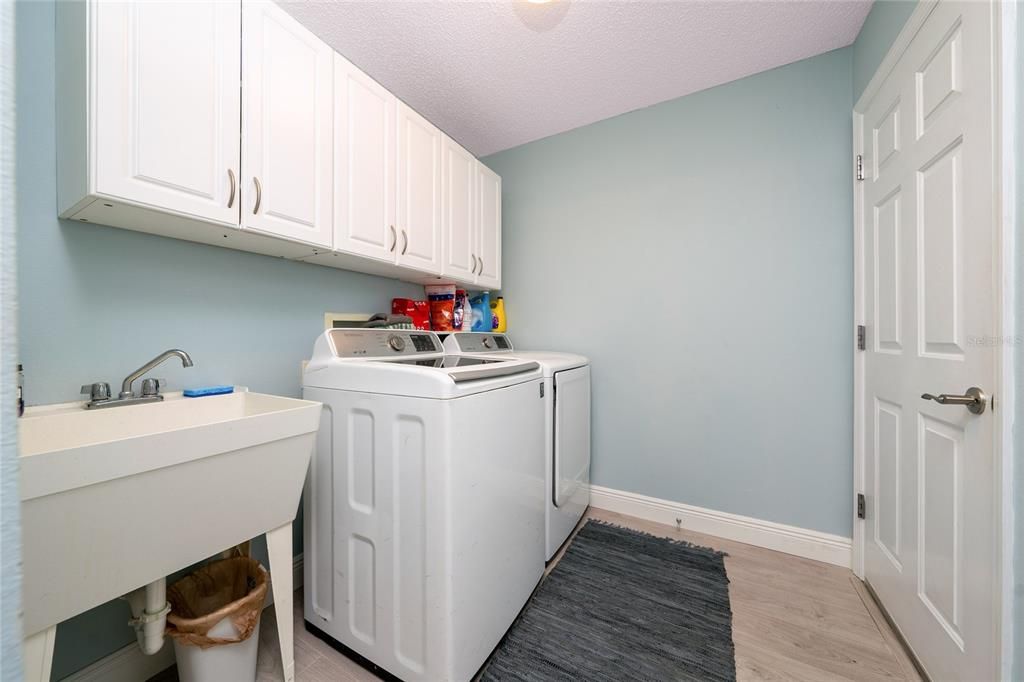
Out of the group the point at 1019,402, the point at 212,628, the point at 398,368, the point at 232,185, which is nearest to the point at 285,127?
the point at 232,185

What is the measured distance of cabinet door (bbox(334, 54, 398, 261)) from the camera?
151 cm

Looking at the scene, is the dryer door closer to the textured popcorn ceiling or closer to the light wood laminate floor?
the light wood laminate floor

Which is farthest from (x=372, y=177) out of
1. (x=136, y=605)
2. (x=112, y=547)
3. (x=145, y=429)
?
(x=136, y=605)

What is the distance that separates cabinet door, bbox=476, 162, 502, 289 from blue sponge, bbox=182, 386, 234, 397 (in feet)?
4.73

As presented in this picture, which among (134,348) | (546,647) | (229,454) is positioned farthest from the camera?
(546,647)

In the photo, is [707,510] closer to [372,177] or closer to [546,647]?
[546,647]

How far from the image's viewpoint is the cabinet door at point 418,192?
179cm

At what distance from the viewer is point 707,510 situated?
6.95 feet

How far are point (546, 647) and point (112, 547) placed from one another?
136 cm

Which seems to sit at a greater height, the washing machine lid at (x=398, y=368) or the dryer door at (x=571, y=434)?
the washing machine lid at (x=398, y=368)

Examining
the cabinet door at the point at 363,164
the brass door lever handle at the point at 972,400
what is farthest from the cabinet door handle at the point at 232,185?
the brass door lever handle at the point at 972,400

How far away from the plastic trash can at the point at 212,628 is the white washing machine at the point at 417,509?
255 millimetres

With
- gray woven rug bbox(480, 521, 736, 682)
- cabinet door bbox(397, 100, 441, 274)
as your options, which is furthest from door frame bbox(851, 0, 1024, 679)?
cabinet door bbox(397, 100, 441, 274)

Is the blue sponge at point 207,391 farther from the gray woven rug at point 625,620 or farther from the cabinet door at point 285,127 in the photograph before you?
the gray woven rug at point 625,620
